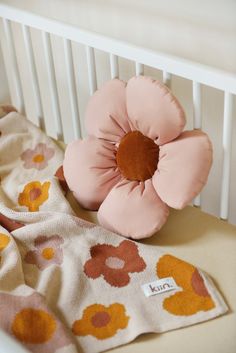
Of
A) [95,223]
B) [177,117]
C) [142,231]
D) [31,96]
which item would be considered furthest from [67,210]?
[31,96]

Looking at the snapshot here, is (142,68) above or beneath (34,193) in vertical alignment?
above

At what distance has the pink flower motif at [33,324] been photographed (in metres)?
0.88

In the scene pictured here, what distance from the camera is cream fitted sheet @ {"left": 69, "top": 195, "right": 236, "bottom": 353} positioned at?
87cm

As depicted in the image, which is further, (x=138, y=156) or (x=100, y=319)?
(x=138, y=156)

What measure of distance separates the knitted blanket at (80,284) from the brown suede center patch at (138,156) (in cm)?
14

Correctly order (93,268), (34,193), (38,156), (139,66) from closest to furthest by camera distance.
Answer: (93,268)
(139,66)
(34,193)
(38,156)

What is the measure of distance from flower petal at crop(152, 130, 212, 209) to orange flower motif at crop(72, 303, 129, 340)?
9.7 inches

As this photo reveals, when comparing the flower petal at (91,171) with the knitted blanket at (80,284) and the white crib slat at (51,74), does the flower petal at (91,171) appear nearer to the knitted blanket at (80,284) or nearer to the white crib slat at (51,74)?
the knitted blanket at (80,284)

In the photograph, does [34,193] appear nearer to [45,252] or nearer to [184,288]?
[45,252]

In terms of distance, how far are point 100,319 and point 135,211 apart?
0.81ft

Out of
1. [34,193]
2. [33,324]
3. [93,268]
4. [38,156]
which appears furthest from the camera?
[38,156]

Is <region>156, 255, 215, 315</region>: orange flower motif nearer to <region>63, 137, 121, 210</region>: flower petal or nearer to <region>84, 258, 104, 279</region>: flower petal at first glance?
<region>84, 258, 104, 279</region>: flower petal

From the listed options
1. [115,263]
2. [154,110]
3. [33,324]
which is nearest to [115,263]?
[115,263]

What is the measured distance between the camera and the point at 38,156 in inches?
53.0
